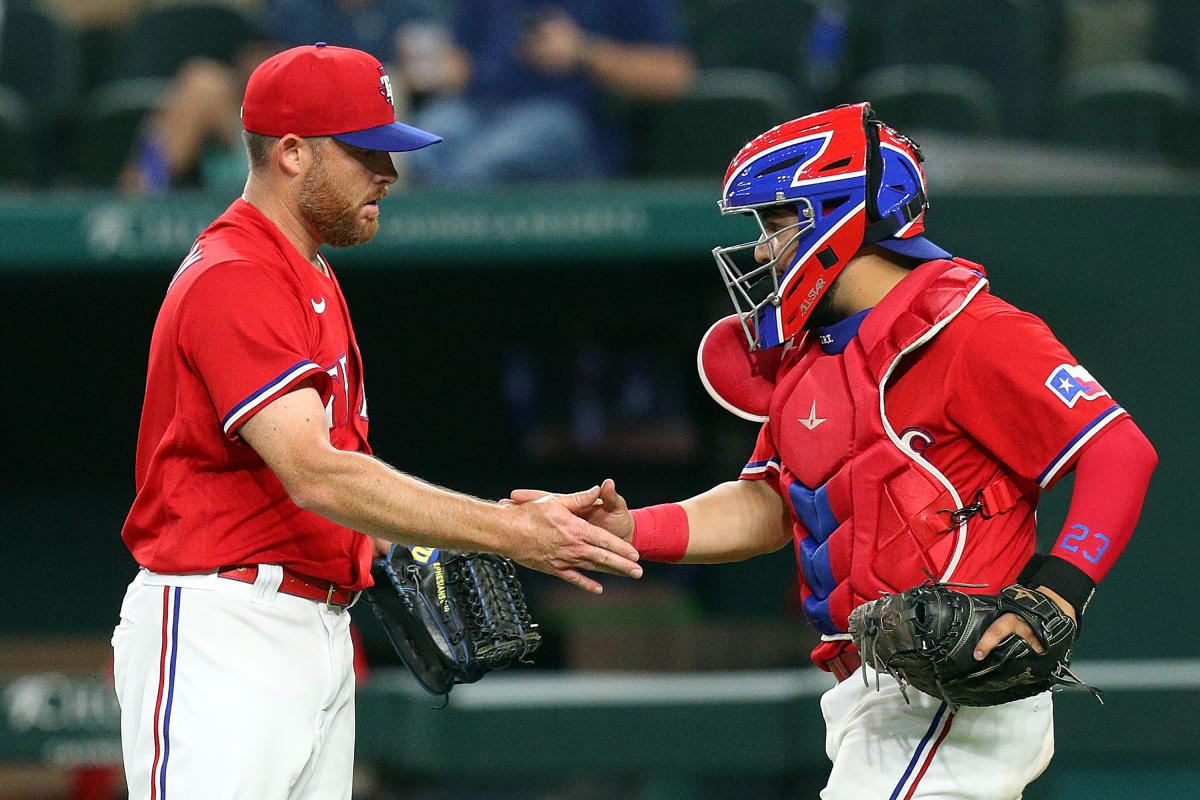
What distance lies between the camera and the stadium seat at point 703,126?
19.0ft

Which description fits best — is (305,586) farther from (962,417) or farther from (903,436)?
(962,417)

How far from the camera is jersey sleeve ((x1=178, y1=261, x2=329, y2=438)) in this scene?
9.10 feet

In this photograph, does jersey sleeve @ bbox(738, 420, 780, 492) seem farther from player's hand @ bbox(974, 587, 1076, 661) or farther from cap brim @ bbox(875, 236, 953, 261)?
player's hand @ bbox(974, 587, 1076, 661)

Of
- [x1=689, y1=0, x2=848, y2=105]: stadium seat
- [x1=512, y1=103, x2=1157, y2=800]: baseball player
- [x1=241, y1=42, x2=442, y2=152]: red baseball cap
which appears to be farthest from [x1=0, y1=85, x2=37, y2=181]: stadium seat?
[x1=512, y1=103, x2=1157, y2=800]: baseball player

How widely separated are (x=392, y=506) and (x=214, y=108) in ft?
10.6

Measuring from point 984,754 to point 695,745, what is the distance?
2.38 m

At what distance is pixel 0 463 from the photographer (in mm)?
6727

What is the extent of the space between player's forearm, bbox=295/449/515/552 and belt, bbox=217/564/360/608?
0.69 ft

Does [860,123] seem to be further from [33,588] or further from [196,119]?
[33,588]

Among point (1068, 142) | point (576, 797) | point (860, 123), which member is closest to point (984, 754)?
point (860, 123)

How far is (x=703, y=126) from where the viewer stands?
586cm

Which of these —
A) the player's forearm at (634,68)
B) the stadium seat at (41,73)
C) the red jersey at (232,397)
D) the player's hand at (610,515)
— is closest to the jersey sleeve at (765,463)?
the player's hand at (610,515)

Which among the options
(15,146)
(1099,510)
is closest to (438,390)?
(15,146)

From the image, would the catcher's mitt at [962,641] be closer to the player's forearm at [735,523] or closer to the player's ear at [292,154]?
the player's forearm at [735,523]
